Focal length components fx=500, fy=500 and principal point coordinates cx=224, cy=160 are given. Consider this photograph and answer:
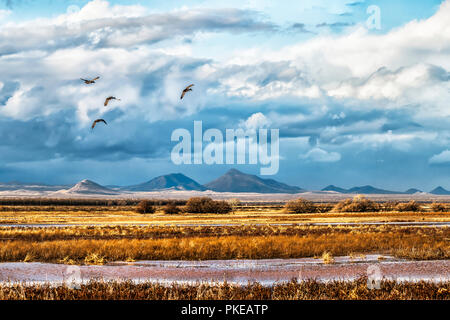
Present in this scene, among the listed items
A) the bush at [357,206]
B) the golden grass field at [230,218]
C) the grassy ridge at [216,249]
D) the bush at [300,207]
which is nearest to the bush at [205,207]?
the bush at [300,207]

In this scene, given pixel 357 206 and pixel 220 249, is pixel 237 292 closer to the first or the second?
pixel 220 249

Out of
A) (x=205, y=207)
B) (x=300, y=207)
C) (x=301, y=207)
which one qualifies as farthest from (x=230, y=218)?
(x=301, y=207)

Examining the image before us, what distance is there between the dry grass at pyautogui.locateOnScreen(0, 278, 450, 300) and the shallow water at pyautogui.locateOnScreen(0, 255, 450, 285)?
2007mm

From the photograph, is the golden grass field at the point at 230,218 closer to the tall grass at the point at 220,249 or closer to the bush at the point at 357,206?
the bush at the point at 357,206

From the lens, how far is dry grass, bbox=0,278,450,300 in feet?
46.0

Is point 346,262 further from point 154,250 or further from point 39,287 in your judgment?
point 39,287

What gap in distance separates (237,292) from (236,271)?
7.10 m

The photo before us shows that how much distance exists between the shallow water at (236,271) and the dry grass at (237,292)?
201 centimetres

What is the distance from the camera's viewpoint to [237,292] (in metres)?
14.7

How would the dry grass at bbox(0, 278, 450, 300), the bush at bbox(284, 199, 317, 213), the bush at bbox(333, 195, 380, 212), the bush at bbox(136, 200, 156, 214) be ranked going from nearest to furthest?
the dry grass at bbox(0, 278, 450, 300)
the bush at bbox(333, 195, 380, 212)
the bush at bbox(136, 200, 156, 214)
the bush at bbox(284, 199, 317, 213)

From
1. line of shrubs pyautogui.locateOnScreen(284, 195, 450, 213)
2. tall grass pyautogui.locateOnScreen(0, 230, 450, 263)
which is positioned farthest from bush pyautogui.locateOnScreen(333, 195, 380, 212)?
tall grass pyautogui.locateOnScreen(0, 230, 450, 263)

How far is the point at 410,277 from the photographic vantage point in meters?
18.6

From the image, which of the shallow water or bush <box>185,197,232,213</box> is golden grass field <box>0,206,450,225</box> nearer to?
bush <box>185,197,232,213</box>

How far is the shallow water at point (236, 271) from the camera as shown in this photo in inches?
746
